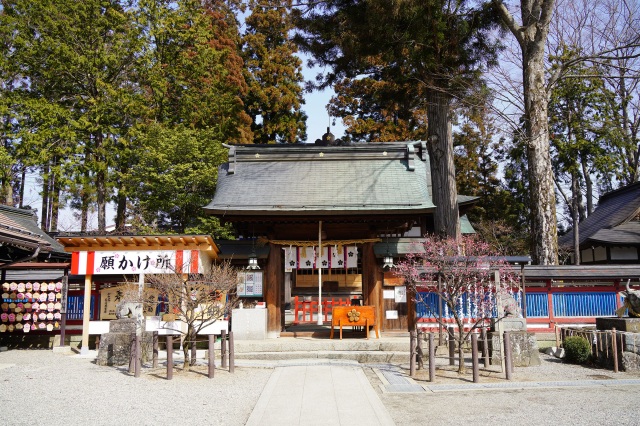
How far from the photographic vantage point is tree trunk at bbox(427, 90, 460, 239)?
16.0 metres

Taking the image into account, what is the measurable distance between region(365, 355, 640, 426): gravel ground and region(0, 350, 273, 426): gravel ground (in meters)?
2.37

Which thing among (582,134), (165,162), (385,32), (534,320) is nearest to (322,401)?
(534,320)

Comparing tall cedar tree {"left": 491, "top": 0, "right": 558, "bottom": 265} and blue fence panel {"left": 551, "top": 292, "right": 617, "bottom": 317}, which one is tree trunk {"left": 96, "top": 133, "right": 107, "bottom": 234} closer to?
tall cedar tree {"left": 491, "top": 0, "right": 558, "bottom": 265}

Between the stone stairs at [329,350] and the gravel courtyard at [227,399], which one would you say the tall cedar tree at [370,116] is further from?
the gravel courtyard at [227,399]

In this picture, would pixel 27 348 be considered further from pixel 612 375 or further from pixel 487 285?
pixel 612 375

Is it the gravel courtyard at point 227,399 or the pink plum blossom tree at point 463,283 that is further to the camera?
the pink plum blossom tree at point 463,283

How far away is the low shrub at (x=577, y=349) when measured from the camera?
10.7 metres

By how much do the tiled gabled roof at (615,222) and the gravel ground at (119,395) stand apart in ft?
54.7

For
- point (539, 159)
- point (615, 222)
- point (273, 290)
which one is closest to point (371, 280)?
point (273, 290)

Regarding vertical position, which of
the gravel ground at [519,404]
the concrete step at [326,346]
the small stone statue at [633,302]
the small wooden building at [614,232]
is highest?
the small wooden building at [614,232]

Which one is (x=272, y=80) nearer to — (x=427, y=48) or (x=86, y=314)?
(x=427, y=48)

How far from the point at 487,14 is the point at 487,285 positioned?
28.7 ft

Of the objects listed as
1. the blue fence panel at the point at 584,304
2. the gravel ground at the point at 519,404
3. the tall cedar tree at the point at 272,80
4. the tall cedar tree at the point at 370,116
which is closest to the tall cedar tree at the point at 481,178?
the tall cedar tree at the point at 370,116

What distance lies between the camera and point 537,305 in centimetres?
1346
